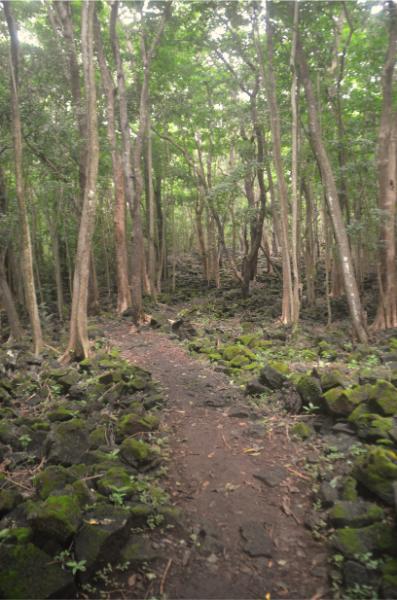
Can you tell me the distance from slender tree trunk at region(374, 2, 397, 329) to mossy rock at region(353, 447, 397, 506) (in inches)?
336

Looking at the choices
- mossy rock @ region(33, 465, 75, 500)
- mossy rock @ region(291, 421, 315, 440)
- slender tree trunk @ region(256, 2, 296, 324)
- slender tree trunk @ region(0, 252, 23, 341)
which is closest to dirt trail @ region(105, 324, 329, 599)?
mossy rock @ region(291, 421, 315, 440)

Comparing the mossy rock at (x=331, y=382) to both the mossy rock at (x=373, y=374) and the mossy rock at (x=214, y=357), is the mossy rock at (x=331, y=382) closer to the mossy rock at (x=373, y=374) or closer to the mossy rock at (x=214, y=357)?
the mossy rock at (x=373, y=374)

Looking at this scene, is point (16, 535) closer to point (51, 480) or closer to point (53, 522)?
point (53, 522)

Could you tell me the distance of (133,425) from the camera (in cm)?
559

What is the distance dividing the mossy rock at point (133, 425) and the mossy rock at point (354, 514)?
8.33 ft

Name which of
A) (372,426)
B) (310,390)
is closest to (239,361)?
(310,390)

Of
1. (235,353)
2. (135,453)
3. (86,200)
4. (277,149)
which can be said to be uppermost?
(277,149)

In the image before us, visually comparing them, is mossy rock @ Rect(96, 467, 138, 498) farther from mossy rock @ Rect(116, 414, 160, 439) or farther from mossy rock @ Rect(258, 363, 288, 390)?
mossy rock @ Rect(258, 363, 288, 390)

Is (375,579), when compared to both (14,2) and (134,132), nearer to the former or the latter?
(14,2)

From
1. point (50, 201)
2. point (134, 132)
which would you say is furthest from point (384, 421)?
point (134, 132)

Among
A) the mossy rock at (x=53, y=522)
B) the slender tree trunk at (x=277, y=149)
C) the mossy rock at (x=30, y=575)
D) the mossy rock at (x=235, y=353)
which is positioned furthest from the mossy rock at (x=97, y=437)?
the slender tree trunk at (x=277, y=149)

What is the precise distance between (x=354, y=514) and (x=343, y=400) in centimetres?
201

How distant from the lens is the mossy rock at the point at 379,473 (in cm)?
405

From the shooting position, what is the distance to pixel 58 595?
120 inches
